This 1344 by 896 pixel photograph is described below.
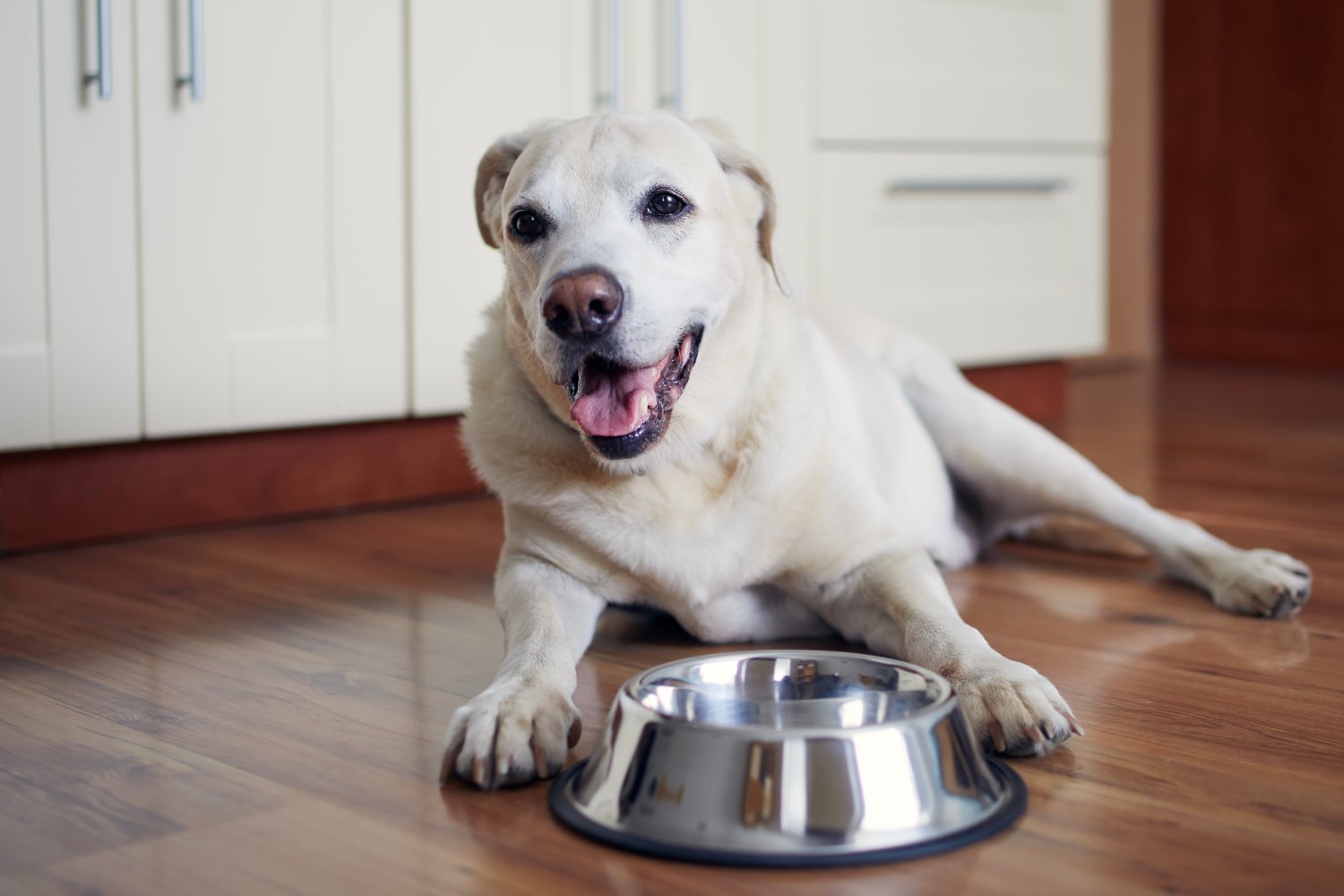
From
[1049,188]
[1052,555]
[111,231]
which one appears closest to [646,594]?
[1052,555]

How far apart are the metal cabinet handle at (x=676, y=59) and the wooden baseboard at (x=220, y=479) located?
2.81ft

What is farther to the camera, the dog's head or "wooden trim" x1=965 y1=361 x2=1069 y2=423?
"wooden trim" x1=965 y1=361 x2=1069 y2=423

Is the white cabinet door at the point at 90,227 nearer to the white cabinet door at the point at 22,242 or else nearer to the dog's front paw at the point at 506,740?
the white cabinet door at the point at 22,242

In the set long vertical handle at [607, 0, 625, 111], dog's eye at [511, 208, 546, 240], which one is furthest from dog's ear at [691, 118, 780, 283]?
long vertical handle at [607, 0, 625, 111]

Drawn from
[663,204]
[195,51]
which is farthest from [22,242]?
[663,204]

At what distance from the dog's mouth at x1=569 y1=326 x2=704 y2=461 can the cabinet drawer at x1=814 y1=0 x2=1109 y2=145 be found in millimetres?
1986

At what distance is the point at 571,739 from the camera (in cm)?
155

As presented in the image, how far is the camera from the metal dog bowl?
1.23 meters

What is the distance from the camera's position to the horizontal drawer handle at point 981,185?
3.82 metres

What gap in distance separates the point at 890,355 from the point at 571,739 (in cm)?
126

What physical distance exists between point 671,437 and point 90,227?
49.7 inches

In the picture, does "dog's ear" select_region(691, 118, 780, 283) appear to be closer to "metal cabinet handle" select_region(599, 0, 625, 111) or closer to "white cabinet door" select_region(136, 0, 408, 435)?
"white cabinet door" select_region(136, 0, 408, 435)

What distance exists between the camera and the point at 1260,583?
215cm

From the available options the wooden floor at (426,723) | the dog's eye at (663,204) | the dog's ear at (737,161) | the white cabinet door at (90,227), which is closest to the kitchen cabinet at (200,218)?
the white cabinet door at (90,227)
